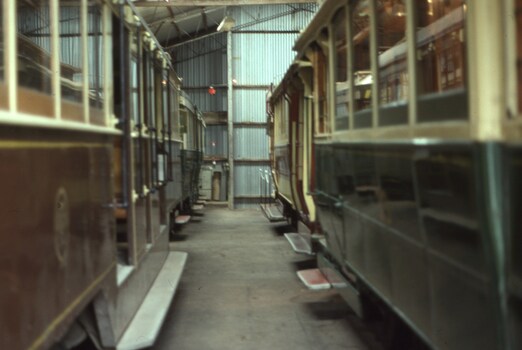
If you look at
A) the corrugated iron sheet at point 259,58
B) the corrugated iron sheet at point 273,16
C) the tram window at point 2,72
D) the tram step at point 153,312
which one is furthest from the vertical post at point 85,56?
the corrugated iron sheet at point 273,16

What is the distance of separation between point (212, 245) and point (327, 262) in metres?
4.92

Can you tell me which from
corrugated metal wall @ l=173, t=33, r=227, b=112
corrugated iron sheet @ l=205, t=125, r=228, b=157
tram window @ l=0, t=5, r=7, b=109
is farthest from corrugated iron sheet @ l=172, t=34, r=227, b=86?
tram window @ l=0, t=5, r=7, b=109

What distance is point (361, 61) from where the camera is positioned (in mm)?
4266

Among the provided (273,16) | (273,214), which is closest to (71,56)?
(273,214)

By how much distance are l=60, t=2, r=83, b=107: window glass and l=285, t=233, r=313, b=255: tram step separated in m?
4.50

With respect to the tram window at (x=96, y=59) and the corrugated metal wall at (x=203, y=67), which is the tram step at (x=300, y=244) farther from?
the corrugated metal wall at (x=203, y=67)

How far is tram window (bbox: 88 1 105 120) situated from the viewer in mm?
3617

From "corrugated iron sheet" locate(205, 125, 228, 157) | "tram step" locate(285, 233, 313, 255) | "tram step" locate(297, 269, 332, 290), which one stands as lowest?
"tram step" locate(297, 269, 332, 290)

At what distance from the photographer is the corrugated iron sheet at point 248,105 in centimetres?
1973

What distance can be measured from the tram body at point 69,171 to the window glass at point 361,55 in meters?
1.60

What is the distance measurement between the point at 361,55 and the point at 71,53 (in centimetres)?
193

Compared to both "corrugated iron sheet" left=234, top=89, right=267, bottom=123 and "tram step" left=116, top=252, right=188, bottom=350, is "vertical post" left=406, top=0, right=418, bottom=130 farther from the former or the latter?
"corrugated iron sheet" left=234, top=89, right=267, bottom=123

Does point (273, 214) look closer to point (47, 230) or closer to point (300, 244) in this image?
point (300, 244)

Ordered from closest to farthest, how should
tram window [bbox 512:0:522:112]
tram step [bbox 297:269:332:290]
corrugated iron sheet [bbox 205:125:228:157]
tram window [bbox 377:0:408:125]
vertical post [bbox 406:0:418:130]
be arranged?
1. tram window [bbox 512:0:522:112]
2. vertical post [bbox 406:0:418:130]
3. tram window [bbox 377:0:408:125]
4. tram step [bbox 297:269:332:290]
5. corrugated iron sheet [bbox 205:125:228:157]
